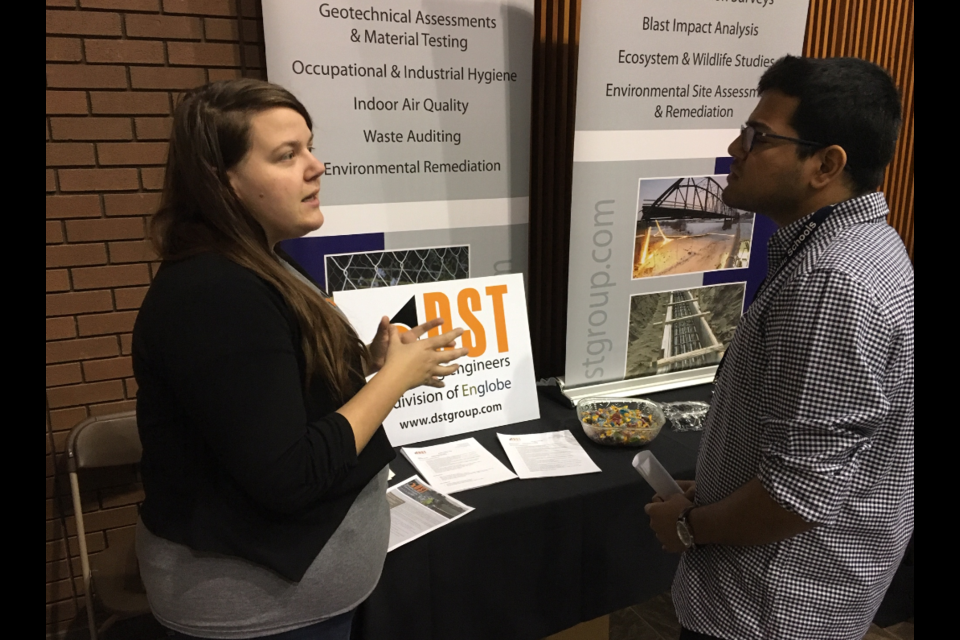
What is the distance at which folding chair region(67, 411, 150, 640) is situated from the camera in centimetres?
206

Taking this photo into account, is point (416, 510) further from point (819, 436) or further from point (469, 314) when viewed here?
point (819, 436)

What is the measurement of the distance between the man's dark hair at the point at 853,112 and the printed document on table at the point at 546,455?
1.12 metres

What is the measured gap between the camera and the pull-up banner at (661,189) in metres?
2.26

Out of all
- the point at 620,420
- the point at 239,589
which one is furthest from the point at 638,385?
the point at 239,589

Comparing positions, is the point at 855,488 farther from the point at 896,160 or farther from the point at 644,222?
the point at 896,160

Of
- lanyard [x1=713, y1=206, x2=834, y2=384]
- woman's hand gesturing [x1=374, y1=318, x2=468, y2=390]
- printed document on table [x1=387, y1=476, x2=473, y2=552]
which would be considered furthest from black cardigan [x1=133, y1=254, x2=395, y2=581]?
lanyard [x1=713, y1=206, x2=834, y2=384]

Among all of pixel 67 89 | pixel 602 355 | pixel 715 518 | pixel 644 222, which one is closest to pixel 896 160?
pixel 644 222

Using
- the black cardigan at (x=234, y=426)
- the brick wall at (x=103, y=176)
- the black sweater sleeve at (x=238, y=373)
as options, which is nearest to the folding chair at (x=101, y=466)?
the brick wall at (x=103, y=176)

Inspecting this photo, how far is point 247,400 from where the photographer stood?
0.95m

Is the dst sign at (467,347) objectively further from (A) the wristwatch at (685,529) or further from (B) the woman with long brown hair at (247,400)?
(A) the wristwatch at (685,529)

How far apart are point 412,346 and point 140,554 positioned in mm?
639

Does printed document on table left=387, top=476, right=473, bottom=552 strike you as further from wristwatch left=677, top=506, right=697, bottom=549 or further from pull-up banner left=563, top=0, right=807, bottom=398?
pull-up banner left=563, top=0, right=807, bottom=398

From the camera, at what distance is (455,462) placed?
6.49ft

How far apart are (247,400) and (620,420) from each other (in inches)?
57.5
